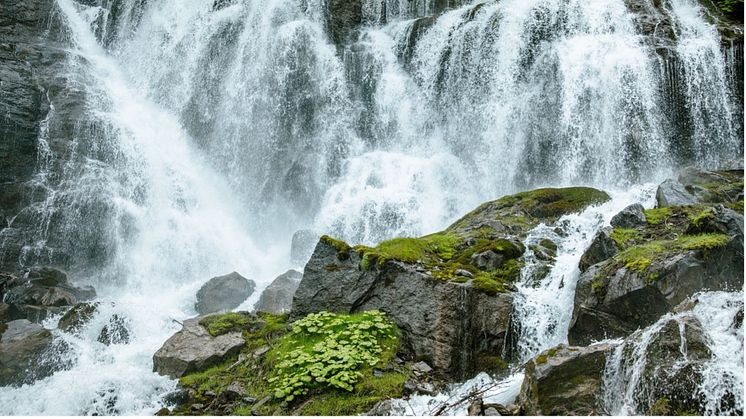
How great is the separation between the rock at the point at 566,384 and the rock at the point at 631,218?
13.9 ft

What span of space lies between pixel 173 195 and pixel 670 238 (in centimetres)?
1625

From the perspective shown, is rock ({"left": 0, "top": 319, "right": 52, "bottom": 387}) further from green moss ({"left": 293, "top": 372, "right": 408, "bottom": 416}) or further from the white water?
the white water

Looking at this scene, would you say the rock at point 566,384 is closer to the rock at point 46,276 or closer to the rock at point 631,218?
the rock at point 631,218

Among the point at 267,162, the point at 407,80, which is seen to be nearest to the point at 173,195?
the point at 267,162

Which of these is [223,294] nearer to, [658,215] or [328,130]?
[328,130]

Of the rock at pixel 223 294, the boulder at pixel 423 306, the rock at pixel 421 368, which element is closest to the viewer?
the rock at pixel 421 368

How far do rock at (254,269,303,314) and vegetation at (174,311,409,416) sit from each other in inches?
130

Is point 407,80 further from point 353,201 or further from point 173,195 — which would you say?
point 173,195

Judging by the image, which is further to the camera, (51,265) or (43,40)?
(43,40)

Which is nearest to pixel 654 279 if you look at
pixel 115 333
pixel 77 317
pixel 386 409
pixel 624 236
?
pixel 624 236

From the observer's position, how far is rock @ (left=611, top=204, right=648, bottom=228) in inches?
418

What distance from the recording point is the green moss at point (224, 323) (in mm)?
11258

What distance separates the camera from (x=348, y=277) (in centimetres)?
1031

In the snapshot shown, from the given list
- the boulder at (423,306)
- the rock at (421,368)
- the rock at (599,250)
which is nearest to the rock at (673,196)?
the rock at (599,250)
